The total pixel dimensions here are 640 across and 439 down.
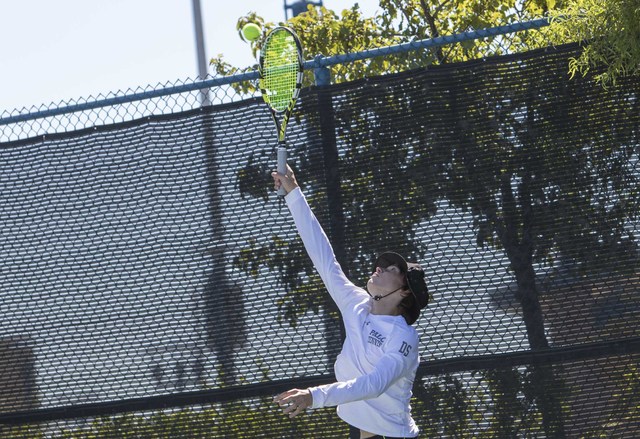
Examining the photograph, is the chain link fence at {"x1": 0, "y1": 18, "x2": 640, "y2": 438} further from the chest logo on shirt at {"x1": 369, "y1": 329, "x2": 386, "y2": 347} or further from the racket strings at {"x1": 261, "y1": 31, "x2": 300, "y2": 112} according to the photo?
the chest logo on shirt at {"x1": 369, "y1": 329, "x2": 386, "y2": 347}

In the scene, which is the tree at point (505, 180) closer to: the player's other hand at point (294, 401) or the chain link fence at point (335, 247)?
the chain link fence at point (335, 247)

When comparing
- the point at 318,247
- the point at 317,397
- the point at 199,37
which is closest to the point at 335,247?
the point at 318,247

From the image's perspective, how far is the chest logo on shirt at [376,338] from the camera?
13.3ft

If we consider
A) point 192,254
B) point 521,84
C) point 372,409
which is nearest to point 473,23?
point 521,84

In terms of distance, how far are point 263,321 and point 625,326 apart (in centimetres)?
163

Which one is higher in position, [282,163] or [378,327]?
[282,163]

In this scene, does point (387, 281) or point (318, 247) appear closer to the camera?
point (387, 281)

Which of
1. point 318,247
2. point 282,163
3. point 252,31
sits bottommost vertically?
point 318,247

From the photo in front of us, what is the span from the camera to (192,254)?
5.12 metres

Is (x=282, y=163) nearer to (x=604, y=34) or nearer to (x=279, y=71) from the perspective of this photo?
(x=279, y=71)

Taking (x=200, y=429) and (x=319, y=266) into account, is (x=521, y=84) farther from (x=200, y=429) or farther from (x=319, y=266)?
(x=200, y=429)

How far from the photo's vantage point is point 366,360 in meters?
4.15

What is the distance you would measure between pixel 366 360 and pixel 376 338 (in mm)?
122

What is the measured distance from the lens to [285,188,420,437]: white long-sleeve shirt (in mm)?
3705
